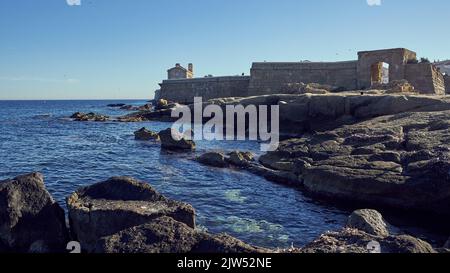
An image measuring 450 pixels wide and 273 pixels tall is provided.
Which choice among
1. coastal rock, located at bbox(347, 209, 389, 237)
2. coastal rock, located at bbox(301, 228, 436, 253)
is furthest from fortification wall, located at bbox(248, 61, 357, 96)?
coastal rock, located at bbox(301, 228, 436, 253)

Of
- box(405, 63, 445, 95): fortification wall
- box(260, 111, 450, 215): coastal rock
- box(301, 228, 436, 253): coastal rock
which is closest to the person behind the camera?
box(301, 228, 436, 253): coastal rock

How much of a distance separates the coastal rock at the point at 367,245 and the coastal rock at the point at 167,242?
3.59 feet

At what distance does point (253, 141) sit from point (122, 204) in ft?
63.0

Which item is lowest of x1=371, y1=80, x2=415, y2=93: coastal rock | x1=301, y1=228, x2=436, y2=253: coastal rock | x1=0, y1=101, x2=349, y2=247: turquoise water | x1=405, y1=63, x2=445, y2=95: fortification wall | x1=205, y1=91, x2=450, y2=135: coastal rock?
x1=0, y1=101, x2=349, y2=247: turquoise water

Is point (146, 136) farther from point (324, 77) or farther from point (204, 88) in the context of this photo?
point (204, 88)

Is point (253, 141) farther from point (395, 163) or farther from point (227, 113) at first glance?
point (395, 163)

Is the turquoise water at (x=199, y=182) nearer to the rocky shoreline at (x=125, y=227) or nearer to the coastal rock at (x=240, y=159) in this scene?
the coastal rock at (x=240, y=159)

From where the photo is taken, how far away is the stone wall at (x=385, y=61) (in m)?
33.5

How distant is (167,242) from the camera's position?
5.81m

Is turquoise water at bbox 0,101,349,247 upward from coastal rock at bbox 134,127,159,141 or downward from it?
downward

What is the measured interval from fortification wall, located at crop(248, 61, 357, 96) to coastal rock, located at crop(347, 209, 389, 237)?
103 feet

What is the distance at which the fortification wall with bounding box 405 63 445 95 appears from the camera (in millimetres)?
32500

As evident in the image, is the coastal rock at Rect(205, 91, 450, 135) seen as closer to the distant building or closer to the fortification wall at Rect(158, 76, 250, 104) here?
the fortification wall at Rect(158, 76, 250, 104)
